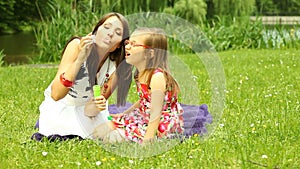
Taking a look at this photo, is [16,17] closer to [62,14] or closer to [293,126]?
[62,14]

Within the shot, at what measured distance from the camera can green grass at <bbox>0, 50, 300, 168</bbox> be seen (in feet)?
8.81

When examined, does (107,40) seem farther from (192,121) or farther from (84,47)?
(192,121)

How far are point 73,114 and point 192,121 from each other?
33.3 inches

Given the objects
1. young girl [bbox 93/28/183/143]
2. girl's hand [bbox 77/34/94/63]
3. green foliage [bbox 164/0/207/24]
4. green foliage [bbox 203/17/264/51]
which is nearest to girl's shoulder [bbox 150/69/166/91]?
young girl [bbox 93/28/183/143]

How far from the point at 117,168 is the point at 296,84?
10.4 ft

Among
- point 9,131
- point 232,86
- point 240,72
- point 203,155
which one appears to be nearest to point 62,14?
point 240,72

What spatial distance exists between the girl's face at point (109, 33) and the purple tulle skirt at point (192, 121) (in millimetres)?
593

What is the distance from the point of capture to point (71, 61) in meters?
3.18

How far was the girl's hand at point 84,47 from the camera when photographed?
3.03 m

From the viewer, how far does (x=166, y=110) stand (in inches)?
129

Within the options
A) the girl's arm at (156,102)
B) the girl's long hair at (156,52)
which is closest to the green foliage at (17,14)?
the girl's long hair at (156,52)

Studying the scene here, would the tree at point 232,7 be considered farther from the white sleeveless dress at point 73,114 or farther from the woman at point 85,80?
the white sleeveless dress at point 73,114

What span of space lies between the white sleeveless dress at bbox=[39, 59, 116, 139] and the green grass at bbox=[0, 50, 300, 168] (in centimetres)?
11

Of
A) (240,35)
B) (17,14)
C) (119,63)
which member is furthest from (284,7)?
(119,63)
